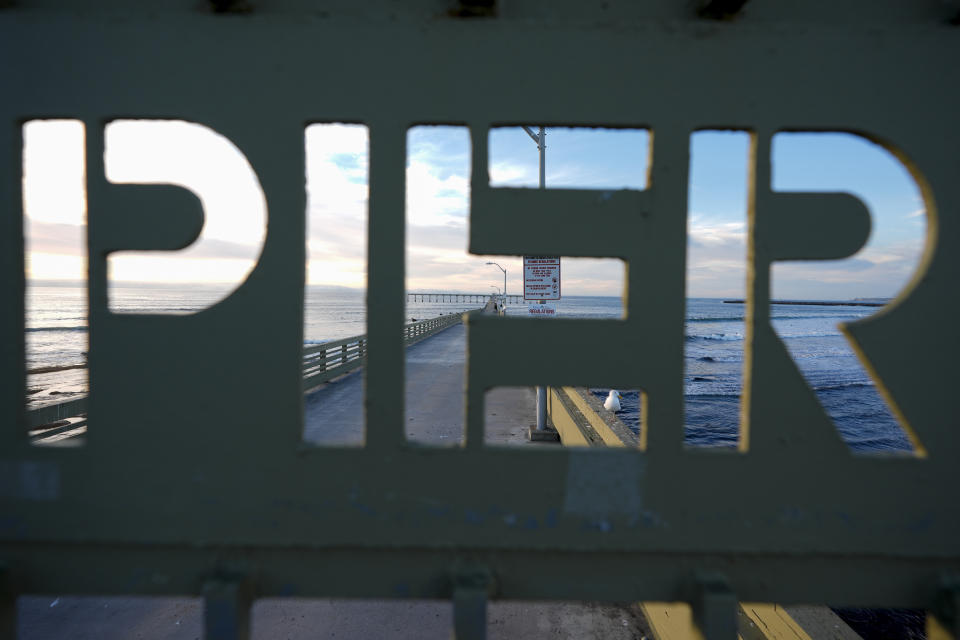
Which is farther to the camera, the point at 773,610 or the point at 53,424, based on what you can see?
the point at 53,424

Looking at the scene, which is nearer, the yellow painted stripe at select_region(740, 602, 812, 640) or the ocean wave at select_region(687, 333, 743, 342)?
the yellow painted stripe at select_region(740, 602, 812, 640)

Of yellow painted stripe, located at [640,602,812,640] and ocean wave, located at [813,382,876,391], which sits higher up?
yellow painted stripe, located at [640,602,812,640]

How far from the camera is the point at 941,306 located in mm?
1991

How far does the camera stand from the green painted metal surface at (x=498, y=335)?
6.55 feet

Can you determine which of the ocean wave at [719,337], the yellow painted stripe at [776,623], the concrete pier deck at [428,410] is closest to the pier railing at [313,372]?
the concrete pier deck at [428,410]

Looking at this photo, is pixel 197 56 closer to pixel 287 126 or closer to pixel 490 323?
pixel 287 126

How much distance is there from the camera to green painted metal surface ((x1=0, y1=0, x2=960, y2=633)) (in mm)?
1997

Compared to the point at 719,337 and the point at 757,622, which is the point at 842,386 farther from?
the point at 719,337

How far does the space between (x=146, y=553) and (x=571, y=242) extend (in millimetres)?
2556

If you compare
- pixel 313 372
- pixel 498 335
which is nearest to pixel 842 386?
pixel 313 372

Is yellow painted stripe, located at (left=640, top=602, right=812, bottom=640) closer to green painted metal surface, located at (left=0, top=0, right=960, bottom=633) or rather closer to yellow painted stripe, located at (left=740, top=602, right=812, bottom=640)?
yellow painted stripe, located at (left=740, top=602, right=812, bottom=640)

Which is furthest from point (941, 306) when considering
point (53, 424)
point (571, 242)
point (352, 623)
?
point (53, 424)

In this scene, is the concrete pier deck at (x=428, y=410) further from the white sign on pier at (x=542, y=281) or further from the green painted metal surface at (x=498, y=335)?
the green painted metal surface at (x=498, y=335)

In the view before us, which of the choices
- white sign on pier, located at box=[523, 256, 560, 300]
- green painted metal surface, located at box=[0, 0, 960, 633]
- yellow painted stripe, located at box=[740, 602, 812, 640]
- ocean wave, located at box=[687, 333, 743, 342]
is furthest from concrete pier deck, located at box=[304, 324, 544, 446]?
ocean wave, located at box=[687, 333, 743, 342]
